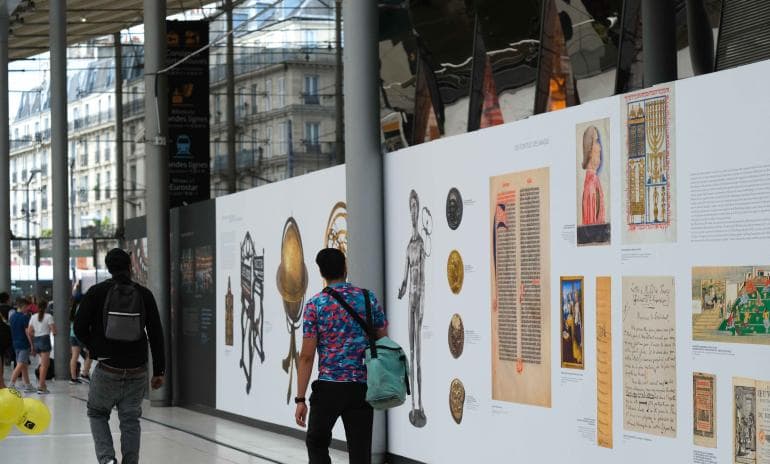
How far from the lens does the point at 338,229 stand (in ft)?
40.8

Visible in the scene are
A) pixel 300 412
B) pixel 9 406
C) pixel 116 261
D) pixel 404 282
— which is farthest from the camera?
pixel 404 282

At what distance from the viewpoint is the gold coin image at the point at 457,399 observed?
32.9ft

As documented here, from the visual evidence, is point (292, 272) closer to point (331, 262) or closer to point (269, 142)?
point (331, 262)

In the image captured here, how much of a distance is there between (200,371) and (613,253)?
10574 mm

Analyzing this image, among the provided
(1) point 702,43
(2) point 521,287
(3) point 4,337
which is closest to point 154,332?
(2) point 521,287

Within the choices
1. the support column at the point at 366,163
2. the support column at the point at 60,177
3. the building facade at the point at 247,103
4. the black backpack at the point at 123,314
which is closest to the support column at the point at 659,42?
the support column at the point at 366,163

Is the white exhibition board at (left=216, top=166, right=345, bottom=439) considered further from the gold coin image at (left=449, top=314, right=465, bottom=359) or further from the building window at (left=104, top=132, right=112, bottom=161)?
the building window at (left=104, top=132, right=112, bottom=161)

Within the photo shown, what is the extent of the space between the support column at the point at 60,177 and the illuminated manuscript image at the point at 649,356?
2039cm

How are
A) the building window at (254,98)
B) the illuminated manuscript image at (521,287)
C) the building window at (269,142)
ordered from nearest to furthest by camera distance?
1. the illuminated manuscript image at (521,287)
2. the building window at (269,142)
3. the building window at (254,98)

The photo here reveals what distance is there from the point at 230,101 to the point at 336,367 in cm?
3098

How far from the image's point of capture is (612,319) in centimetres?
796

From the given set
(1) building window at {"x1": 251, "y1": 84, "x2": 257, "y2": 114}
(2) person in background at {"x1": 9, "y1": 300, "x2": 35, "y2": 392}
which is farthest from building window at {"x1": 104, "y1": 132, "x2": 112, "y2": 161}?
(2) person in background at {"x1": 9, "y1": 300, "x2": 35, "y2": 392}

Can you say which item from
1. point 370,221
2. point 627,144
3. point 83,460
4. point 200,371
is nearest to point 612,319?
point 627,144

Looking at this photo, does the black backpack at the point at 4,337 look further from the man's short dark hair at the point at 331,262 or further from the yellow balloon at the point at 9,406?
the man's short dark hair at the point at 331,262
